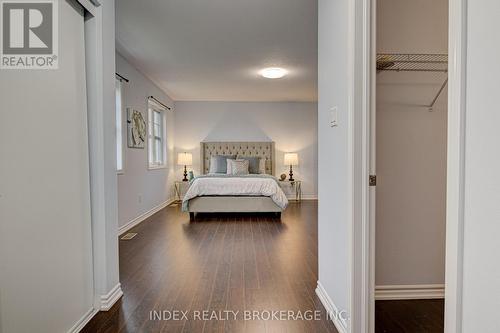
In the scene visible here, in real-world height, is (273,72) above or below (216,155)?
above

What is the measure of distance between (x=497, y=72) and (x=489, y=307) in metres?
0.60

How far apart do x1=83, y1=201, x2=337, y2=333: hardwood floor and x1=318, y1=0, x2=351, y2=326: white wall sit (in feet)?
0.95

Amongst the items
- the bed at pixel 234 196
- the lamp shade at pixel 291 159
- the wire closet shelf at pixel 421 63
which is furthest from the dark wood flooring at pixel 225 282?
the lamp shade at pixel 291 159

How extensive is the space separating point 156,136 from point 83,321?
4729mm

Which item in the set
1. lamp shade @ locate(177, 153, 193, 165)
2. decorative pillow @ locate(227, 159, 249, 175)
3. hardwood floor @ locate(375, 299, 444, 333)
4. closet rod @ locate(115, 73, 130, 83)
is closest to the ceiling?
closet rod @ locate(115, 73, 130, 83)

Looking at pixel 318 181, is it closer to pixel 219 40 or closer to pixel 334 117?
pixel 334 117

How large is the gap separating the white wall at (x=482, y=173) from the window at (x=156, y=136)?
5269mm

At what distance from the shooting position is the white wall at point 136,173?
4094 mm

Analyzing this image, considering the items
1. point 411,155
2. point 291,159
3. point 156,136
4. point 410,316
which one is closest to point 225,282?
point 410,316

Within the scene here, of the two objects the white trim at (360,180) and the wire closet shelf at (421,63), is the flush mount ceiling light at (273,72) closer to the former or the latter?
the wire closet shelf at (421,63)

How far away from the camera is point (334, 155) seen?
1851 millimetres

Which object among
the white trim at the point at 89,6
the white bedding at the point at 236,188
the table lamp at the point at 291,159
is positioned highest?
the white trim at the point at 89,6

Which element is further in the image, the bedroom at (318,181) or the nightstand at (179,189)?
the nightstand at (179,189)

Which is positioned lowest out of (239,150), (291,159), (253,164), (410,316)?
(410,316)
